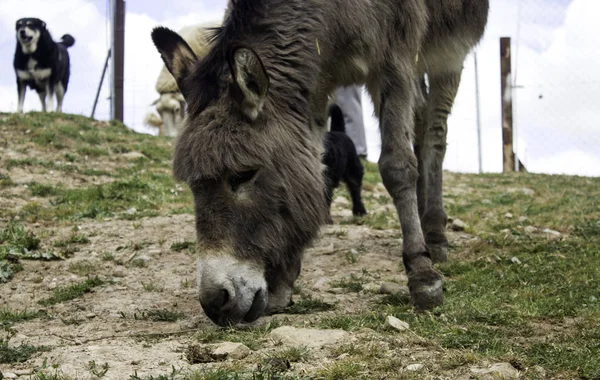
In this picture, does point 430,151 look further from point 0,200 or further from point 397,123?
point 0,200

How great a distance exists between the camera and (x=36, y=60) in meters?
15.2

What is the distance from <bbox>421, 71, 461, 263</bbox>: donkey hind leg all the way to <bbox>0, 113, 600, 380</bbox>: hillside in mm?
315

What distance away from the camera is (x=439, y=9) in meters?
5.05

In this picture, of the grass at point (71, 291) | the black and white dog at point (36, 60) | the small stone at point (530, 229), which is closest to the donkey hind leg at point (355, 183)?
the small stone at point (530, 229)

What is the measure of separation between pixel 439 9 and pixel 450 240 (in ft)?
7.47

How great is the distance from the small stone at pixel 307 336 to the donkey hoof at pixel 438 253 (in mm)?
2376

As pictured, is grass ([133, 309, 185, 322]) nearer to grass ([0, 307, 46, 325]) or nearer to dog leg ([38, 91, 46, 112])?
grass ([0, 307, 46, 325])

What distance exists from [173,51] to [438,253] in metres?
2.68

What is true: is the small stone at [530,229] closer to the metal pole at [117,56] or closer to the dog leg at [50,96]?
the metal pole at [117,56]

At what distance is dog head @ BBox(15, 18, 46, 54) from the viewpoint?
14.9 metres

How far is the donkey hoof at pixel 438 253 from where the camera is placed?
5.47 metres

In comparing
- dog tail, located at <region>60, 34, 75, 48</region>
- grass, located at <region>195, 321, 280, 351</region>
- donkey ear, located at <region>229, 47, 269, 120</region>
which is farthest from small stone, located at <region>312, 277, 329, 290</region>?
dog tail, located at <region>60, 34, 75, 48</region>

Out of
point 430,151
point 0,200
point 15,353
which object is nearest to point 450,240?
point 430,151

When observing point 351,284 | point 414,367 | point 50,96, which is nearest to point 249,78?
point 414,367
